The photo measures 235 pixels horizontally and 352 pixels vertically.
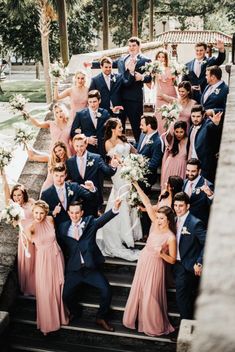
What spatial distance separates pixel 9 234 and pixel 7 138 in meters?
14.4

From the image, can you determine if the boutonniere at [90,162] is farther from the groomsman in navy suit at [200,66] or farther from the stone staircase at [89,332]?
the groomsman in navy suit at [200,66]

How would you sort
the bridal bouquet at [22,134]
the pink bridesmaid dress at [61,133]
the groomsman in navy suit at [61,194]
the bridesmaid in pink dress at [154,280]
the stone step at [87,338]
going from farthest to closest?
1. the pink bridesmaid dress at [61,133]
2. the bridal bouquet at [22,134]
3. the groomsman in navy suit at [61,194]
4. the stone step at [87,338]
5. the bridesmaid in pink dress at [154,280]

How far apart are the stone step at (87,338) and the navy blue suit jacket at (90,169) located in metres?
1.90

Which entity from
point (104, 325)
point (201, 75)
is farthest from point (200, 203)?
point (201, 75)

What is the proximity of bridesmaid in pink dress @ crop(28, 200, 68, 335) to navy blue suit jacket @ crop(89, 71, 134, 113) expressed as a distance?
115 inches

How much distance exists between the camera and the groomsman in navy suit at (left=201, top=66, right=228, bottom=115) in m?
7.00

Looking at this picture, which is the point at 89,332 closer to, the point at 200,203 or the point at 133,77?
the point at 200,203

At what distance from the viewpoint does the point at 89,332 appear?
6.00 metres

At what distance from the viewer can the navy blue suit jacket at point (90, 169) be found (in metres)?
6.53

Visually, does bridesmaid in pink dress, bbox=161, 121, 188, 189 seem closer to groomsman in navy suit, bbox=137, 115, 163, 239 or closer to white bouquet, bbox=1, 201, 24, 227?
groomsman in navy suit, bbox=137, 115, 163, 239

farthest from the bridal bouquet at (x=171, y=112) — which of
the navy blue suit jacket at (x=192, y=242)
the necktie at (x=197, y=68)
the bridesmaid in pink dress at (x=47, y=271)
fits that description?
the bridesmaid in pink dress at (x=47, y=271)

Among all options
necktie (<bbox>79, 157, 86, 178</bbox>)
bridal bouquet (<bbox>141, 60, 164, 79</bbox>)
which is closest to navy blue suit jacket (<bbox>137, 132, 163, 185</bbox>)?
necktie (<bbox>79, 157, 86, 178</bbox>)

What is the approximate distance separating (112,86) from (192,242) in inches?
141

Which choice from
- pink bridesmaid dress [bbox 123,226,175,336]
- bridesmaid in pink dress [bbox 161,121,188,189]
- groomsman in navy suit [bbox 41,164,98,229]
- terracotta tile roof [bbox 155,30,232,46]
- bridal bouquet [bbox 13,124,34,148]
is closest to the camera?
pink bridesmaid dress [bbox 123,226,175,336]
